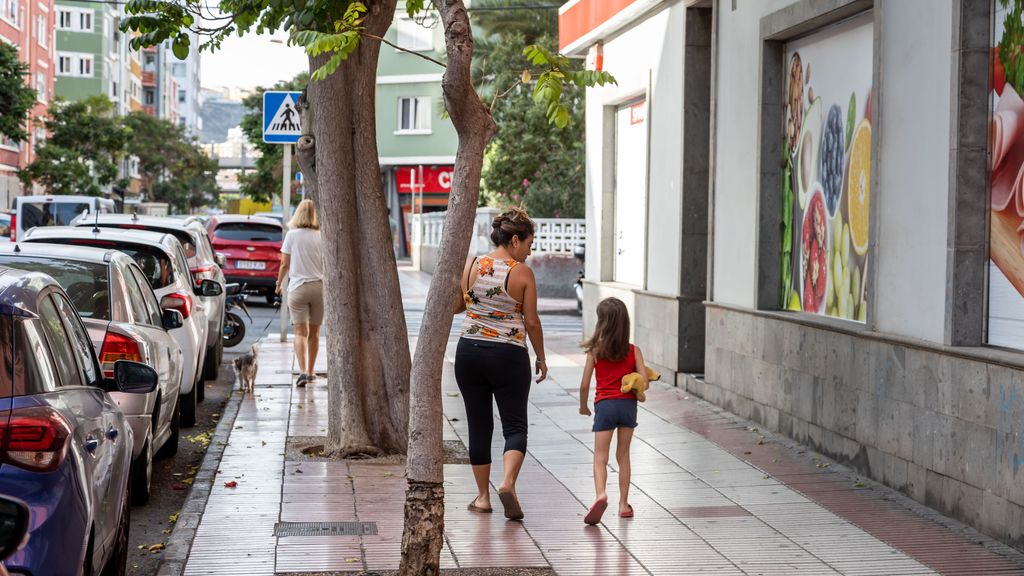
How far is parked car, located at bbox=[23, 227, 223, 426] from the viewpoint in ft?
39.2

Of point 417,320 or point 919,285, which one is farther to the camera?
point 417,320

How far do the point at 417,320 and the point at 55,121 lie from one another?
131 feet

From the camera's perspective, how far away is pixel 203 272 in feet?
54.4

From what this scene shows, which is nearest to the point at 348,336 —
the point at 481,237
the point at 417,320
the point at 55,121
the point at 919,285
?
the point at 919,285

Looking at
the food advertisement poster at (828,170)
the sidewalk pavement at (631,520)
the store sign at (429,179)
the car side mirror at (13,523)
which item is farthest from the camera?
the store sign at (429,179)

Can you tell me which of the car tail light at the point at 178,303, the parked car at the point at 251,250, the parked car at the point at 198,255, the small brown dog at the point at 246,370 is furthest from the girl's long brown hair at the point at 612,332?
the parked car at the point at 251,250

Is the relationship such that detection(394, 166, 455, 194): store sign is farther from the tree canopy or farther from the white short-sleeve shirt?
the white short-sleeve shirt

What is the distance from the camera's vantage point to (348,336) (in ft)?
33.5

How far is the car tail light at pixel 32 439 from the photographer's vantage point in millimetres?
4441

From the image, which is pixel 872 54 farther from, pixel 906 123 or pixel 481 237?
pixel 481 237

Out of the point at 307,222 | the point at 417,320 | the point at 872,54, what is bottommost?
the point at 417,320

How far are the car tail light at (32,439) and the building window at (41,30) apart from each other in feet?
205

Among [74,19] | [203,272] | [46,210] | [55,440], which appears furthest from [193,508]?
[74,19]

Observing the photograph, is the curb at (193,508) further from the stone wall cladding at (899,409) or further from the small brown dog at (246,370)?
the stone wall cladding at (899,409)
